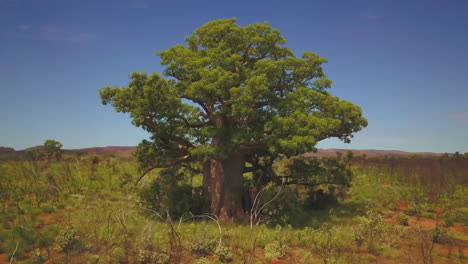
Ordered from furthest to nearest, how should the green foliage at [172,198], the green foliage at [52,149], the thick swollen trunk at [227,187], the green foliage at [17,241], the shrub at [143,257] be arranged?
the green foliage at [52,149] → the green foliage at [172,198] → the thick swollen trunk at [227,187] → the green foliage at [17,241] → the shrub at [143,257]

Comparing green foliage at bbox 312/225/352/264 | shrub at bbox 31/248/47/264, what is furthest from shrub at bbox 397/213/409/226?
shrub at bbox 31/248/47/264

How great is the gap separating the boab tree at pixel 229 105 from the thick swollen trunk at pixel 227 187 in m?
0.04

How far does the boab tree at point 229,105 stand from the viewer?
35.2 feet

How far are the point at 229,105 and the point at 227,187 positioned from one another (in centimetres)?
333

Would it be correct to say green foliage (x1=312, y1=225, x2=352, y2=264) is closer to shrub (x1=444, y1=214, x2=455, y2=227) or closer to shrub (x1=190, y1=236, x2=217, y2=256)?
shrub (x1=190, y1=236, x2=217, y2=256)

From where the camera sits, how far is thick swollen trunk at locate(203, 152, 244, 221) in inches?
486

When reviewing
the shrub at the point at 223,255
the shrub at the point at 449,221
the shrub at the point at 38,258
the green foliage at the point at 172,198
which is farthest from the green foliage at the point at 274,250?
the shrub at the point at 449,221

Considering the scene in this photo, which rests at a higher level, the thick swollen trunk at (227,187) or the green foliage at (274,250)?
the thick swollen trunk at (227,187)

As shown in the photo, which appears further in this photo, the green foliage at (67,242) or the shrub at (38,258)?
the green foliage at (67,242)

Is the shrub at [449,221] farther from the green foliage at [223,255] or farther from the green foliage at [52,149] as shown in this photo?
the green foliage at [52,149]

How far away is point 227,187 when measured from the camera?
1248 centimetres

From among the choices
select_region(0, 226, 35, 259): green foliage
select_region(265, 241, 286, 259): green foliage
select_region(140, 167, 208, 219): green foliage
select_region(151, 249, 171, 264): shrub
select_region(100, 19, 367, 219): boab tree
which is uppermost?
select_region(100, 19, 367, 219): boab tree

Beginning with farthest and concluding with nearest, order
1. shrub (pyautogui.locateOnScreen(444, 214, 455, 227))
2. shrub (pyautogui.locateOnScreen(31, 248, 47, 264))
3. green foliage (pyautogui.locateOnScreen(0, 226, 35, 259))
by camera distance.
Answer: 1. shrub (pyautogui.locateOnScreen(444, 214, 455, 227))
2. green foliage (pyautogui.locateOnScreen(0, 226, 35, 259))
3. shrub (pyautogui.locateOnScreen(31, 248, 47, 264))

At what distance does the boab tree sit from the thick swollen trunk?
4 cm
